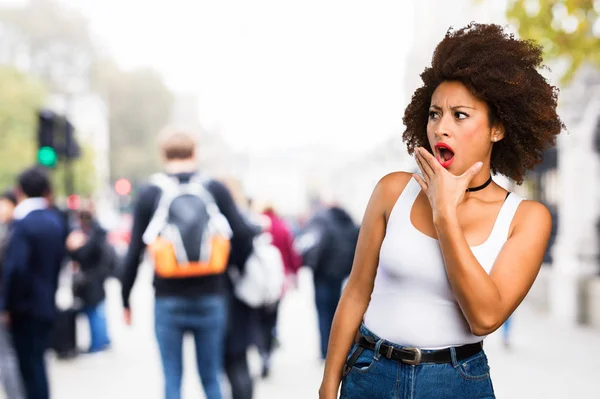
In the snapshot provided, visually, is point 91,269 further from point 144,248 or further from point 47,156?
point 144,248

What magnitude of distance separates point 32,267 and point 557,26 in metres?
4.67

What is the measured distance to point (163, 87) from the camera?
59.7 m

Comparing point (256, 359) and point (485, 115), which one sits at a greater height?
point (485, 115)

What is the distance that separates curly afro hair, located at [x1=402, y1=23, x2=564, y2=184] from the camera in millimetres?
2209

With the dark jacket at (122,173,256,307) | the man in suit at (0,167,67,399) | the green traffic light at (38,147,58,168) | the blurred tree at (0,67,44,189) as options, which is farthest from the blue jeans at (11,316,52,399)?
the blurred tree at (0,67,44,189)

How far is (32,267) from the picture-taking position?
5.71 m

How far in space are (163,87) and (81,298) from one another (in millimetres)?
51086

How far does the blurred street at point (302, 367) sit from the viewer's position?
7.59 m

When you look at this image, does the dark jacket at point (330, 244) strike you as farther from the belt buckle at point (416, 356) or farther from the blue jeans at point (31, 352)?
→ the belt buckle at point (416, 356)

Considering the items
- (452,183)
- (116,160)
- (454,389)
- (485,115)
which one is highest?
(485,115)

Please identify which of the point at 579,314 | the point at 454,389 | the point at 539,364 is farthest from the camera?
the point at 579,314

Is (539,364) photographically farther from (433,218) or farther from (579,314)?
(433,218)

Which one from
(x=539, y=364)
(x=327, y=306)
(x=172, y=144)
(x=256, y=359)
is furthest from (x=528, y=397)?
(x=172, y=144)

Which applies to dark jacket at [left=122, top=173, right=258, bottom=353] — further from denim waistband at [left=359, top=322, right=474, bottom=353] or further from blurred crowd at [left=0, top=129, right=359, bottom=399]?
denim waistband at [left=359, top=322, right=474, bottom=353]
